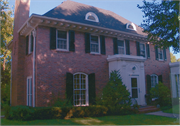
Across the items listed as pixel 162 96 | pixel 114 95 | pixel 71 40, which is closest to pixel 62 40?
pixel 71 40

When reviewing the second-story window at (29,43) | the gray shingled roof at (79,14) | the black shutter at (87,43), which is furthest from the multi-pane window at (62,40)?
the second-story window at (29,43)

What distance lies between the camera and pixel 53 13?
1266 centimetres

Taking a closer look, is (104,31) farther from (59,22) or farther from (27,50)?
(27,50)

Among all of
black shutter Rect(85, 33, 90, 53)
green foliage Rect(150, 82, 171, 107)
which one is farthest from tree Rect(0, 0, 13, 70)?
green foliage Rect(150, 82, 171, 107)

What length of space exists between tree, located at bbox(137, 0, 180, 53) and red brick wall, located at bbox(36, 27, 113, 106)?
4767 millimetres

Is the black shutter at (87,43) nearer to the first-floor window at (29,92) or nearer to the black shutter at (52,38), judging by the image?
the black shutter at (52,38)

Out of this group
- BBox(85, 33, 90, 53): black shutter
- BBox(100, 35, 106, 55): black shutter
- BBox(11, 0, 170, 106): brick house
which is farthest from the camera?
BBox(100, 35, 106, 55): black shutter

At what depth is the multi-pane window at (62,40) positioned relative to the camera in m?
12.3

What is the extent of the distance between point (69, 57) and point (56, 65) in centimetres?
117

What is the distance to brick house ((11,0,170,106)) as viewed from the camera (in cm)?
1146

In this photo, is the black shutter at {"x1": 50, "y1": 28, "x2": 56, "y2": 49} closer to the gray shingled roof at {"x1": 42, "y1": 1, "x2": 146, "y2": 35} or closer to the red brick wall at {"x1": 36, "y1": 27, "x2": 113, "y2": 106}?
the red brick wall at {"x1": 36, "y1": 27, "x2": 113, "y2": 106}

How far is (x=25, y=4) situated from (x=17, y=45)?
3.56m

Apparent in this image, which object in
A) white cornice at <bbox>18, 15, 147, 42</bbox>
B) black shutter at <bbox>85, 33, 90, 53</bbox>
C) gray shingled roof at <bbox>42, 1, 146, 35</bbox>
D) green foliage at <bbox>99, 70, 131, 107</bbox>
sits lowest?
green foliage at <bbox>99, 70, 131, 107</bbox>

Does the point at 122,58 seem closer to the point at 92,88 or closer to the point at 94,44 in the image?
the point at 94,44
